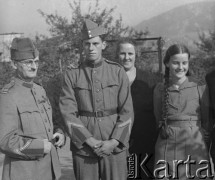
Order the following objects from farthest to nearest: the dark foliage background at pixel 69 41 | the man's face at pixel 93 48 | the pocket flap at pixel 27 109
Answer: the dark foliage background at pixel 69 41, the man's face at pixel 93 48, the pocket flap at pixel 27 109

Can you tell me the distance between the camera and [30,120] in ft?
9.66

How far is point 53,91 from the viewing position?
26.7ft

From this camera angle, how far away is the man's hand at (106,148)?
3238mm

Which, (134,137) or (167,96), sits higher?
(167,96)

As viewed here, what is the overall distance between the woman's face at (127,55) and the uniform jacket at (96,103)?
426 millimetres

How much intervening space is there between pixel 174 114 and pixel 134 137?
26.5 inches

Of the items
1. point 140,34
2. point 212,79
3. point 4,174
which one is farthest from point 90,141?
point 140,34

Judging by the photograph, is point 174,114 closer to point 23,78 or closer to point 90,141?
point 90,141

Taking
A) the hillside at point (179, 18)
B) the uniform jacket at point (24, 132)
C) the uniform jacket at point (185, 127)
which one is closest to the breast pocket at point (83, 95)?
the uniform jacket at point (24, 132)

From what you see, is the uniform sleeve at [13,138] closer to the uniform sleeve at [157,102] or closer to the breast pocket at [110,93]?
the breast pocket at [110,93]

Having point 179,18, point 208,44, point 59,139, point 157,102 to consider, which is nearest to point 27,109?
point 59,139

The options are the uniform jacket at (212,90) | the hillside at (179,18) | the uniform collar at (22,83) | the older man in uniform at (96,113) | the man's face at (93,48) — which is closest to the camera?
the uniform collar at (22,83)

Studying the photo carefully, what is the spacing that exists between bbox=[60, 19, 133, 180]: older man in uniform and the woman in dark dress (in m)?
0.45

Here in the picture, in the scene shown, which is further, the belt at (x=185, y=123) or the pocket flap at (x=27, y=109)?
the belt at (x=185, y=123)
